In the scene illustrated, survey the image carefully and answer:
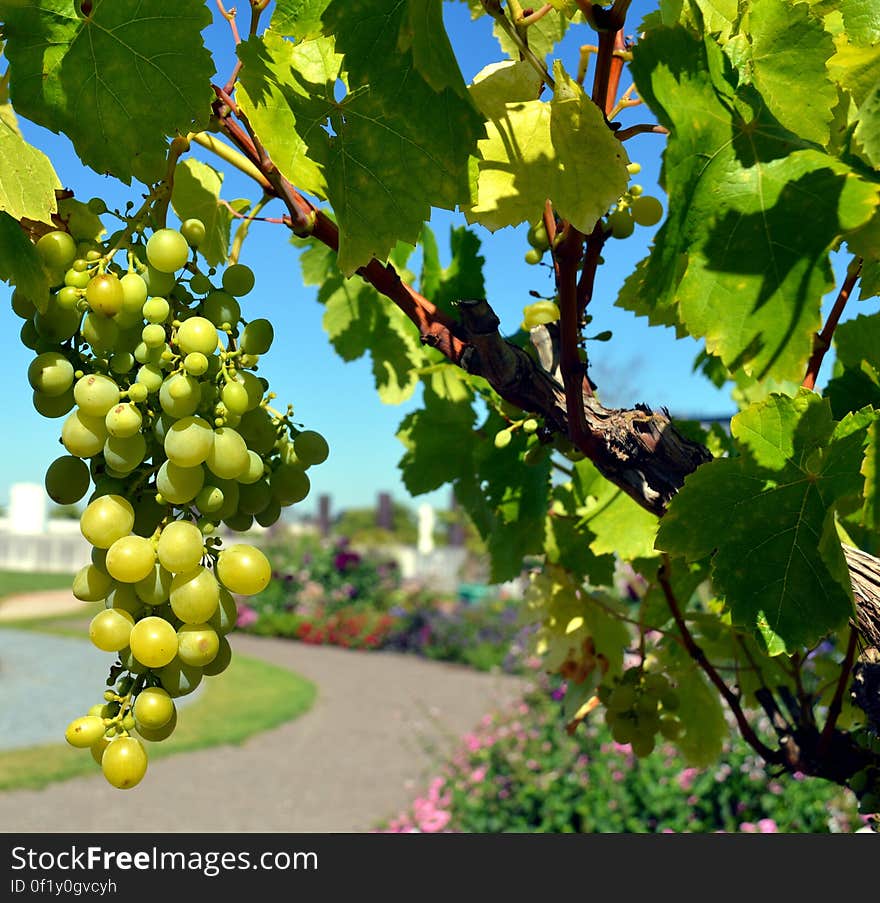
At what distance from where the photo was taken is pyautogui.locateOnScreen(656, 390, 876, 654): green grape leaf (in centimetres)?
90

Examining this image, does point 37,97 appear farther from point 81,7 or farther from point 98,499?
point 98,499

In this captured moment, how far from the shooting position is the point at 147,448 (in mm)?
868

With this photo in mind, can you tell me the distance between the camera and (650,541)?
4.39ft

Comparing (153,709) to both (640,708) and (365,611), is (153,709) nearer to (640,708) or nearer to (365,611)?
(640,708)

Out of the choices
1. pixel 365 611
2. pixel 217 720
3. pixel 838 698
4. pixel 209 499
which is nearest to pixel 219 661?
pixel 209 499

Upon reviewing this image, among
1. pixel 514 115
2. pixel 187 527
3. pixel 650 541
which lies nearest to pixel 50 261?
pixel 187 527

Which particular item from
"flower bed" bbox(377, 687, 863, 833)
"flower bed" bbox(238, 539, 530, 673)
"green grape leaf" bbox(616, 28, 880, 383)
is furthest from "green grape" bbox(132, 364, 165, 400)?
"flower bed" bbox(238, 539, 530, 673)

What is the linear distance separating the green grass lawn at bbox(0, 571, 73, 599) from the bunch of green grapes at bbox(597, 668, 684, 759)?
78.0 feet

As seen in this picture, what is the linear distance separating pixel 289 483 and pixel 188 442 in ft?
0.50

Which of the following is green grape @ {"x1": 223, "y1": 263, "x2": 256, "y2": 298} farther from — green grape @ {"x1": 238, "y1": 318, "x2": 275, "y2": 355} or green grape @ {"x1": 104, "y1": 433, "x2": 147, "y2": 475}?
green grape @ {"x1": 104, "y1": 433, "x2": 147, "y2": 475}

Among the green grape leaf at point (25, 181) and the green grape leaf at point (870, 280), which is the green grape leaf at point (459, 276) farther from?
the green grape leaf at point (25, 181)

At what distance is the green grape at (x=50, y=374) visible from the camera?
0.82 metres

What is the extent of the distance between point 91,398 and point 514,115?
48 cm
